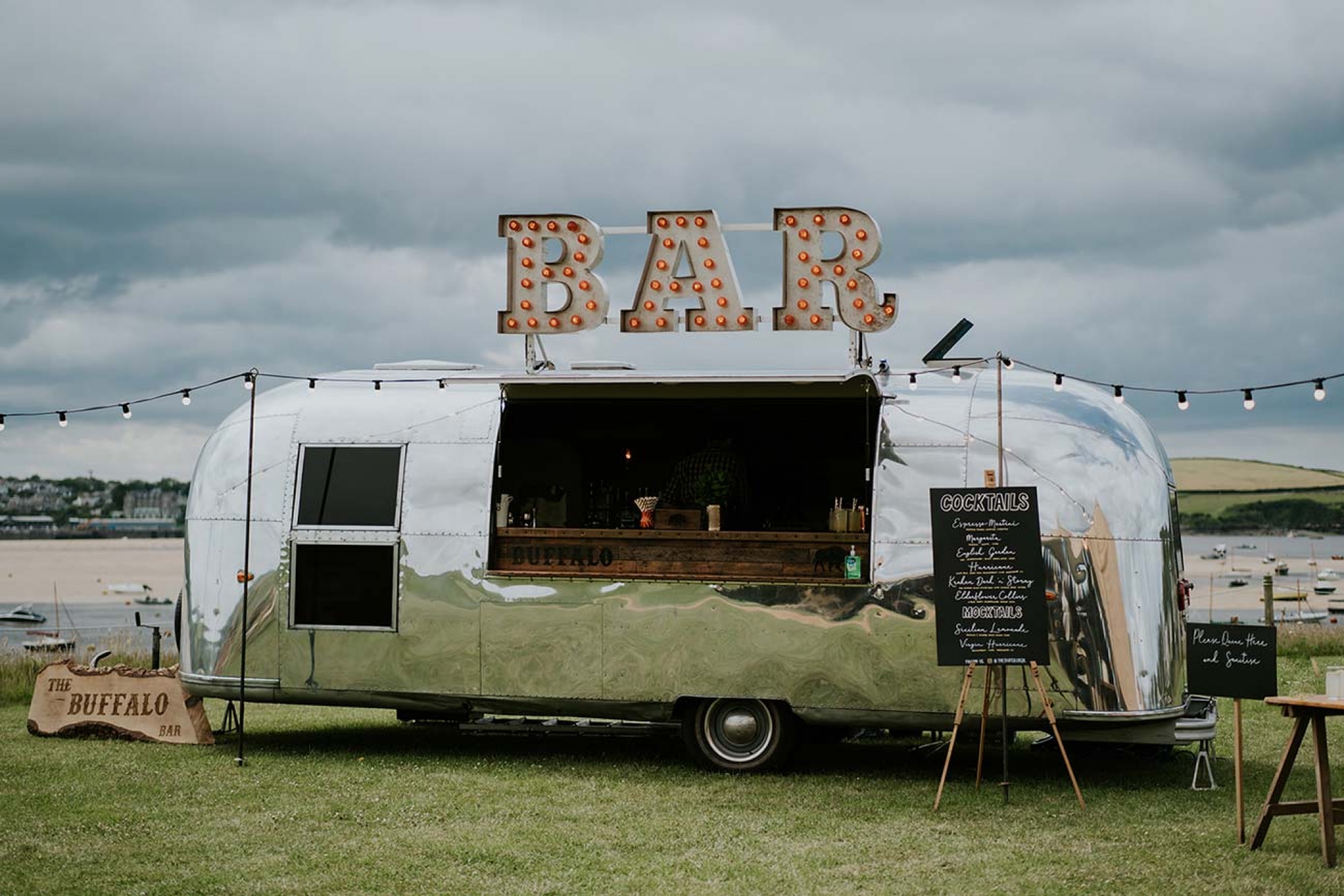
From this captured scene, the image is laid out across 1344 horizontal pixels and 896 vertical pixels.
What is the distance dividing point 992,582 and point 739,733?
233 centimetres

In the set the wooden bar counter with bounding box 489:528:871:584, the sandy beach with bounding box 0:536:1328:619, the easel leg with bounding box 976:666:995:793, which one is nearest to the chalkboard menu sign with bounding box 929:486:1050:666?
the easel leg with bounding box 976:666:995:793

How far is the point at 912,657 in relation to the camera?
10.1 m

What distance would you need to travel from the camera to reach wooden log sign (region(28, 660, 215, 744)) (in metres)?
12.0

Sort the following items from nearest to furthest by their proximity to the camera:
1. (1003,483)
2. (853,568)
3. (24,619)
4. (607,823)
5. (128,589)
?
1. (607,823)
2. (1003,483)
3. (853,568)
4. (24,619)
5. (128,589)

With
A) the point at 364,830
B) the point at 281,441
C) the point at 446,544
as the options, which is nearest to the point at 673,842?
the point at 364,830

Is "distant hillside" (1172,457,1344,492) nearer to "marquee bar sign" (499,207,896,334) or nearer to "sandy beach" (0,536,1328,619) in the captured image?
"sandy beach" (0,536,1328,619)

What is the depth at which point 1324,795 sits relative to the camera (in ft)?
25.0

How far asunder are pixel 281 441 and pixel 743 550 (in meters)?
3.88

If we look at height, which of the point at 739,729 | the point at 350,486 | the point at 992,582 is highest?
the point at 350,486

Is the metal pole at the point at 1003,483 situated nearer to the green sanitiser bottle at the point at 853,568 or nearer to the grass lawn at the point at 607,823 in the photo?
the grass lawn at the point at 607,823

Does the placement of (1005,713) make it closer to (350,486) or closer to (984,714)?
(984,714)

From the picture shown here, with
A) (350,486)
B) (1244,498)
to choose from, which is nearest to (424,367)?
(350,486)

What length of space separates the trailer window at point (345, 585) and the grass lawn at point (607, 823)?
1131 millimetres

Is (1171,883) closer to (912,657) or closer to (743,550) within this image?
(912,657)
